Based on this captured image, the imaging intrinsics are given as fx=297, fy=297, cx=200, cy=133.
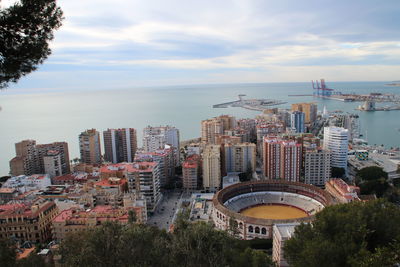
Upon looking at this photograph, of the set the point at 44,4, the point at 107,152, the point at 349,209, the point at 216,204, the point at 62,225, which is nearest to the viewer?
the point at 44,4

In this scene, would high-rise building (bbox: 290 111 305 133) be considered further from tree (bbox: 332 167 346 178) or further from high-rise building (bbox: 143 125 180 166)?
high-rise building (bbox: 143 125 180 166)

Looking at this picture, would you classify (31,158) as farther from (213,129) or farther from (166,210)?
(213,129)

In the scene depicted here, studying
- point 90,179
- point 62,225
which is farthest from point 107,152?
point 62,225

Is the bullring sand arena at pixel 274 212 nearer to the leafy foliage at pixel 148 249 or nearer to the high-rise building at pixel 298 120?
the leafy foliage at pixel 148 249

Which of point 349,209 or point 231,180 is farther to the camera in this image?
point 231,180

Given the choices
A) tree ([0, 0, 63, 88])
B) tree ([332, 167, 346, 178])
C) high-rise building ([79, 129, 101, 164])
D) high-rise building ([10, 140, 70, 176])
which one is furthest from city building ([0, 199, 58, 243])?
tree ([332, 167, 346, 178])

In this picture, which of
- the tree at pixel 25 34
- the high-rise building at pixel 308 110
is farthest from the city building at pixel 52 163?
the high-rise building at pixel 308 110

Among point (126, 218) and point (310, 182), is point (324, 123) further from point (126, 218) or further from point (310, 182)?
point (126, 218)

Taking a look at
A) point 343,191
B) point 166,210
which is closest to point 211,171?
point 166,210
